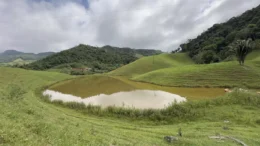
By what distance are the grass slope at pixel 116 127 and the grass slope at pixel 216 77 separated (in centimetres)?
1864

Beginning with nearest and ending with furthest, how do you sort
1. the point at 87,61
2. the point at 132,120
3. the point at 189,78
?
the point at 132,120, the point at 189,78, the point at 87,61

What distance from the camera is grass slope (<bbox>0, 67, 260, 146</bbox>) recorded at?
8.82 m

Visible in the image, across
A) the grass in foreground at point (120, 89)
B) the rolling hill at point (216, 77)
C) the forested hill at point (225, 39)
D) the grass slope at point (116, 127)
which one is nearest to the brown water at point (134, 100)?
the grass in foreground at point (120, 89)

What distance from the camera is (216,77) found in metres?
45.7

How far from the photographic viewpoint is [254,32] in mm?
91625

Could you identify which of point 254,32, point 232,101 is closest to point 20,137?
point 232,101

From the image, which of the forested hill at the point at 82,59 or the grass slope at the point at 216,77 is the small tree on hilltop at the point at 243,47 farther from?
the forested hill at the point at 82,59

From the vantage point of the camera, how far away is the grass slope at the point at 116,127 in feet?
28.9

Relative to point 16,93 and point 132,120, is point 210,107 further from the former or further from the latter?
point 16,93

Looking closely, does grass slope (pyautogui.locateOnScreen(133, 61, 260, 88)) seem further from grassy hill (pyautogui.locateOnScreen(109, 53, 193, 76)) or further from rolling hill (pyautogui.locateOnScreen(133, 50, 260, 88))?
grassy hill (pyautogui.locateOnScreen(109, 53, 193, 76))

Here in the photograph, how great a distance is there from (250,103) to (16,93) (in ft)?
95.3

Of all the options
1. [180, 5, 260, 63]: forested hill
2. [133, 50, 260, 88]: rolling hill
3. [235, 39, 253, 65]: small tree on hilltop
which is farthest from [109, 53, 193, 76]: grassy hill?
[235, 39, 253, 65]: small tree on hilltop

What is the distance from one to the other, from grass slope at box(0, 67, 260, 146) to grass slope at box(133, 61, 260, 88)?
1864 centimetres

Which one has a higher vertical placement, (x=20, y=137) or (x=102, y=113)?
(x=20, y=137)
